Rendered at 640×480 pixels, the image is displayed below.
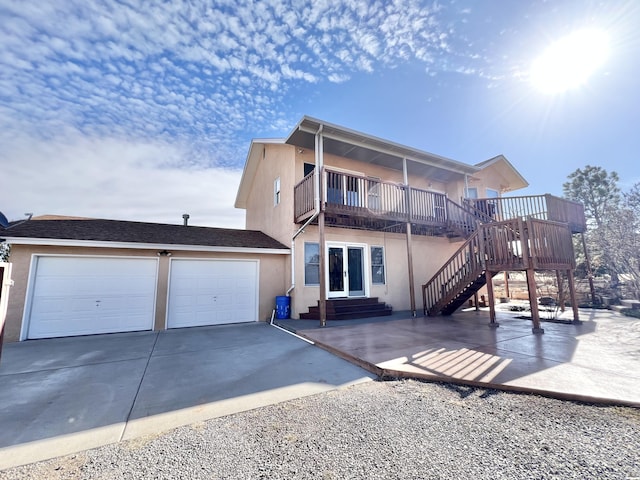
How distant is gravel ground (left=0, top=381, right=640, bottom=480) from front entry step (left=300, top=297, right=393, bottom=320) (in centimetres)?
582

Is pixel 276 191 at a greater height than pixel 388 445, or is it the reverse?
pixel 276 191

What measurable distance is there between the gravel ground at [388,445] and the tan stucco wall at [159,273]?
6634mm

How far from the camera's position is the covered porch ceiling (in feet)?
27.9

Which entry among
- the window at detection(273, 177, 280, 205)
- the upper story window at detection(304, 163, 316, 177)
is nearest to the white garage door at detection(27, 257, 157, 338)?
the window at detection(273, 177, 280, 205)

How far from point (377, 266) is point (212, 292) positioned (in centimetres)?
625

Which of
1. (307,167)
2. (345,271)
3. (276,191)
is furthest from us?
(276,191)

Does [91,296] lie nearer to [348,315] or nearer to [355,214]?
[348,315]

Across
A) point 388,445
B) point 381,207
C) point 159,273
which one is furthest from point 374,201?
point 388,445

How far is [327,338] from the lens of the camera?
6.33 metres

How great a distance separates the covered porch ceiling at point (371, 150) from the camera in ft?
27.9

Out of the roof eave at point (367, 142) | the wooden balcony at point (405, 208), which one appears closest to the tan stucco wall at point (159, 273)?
the wooden balcony at point (405, 208)

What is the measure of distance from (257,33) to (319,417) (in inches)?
356

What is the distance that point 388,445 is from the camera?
2.44 m

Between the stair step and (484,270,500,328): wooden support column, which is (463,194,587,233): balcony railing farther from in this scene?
the stair step
